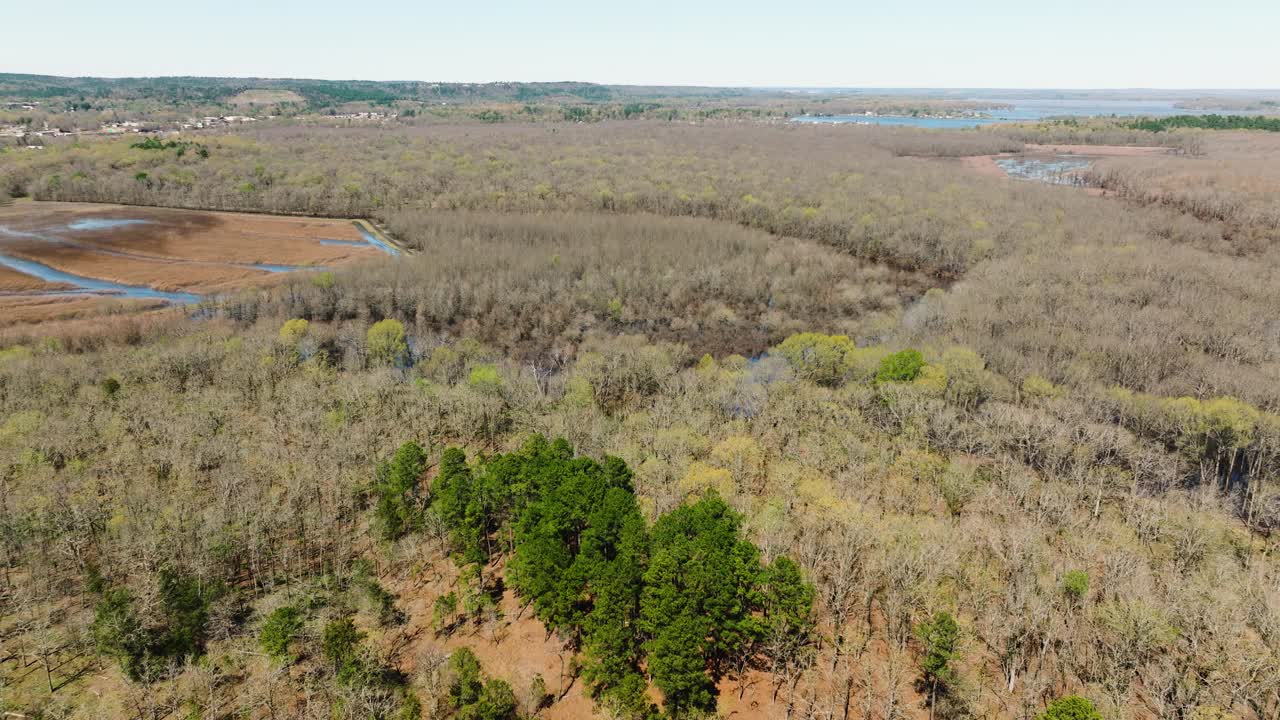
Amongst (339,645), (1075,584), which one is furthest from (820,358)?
(339,645)

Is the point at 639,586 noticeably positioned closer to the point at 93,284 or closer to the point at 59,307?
the point at 59,307

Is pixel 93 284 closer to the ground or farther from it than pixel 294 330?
farther from it

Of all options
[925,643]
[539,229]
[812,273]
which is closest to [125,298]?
[539,229]

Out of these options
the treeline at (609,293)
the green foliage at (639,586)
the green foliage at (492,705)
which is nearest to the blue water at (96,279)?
the treeline at (609,293)

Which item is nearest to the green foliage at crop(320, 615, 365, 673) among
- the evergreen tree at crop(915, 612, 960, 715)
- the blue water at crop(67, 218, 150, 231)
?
the evergreen tree at crop(915, 612, 960, 715)

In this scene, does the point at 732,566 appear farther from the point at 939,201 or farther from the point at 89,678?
the point at 939,201

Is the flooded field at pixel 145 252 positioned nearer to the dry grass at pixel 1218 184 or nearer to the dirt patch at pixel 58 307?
the dirt patch at pixel 58 307

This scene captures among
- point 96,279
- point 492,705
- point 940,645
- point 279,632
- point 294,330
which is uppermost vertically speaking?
point 96,279
